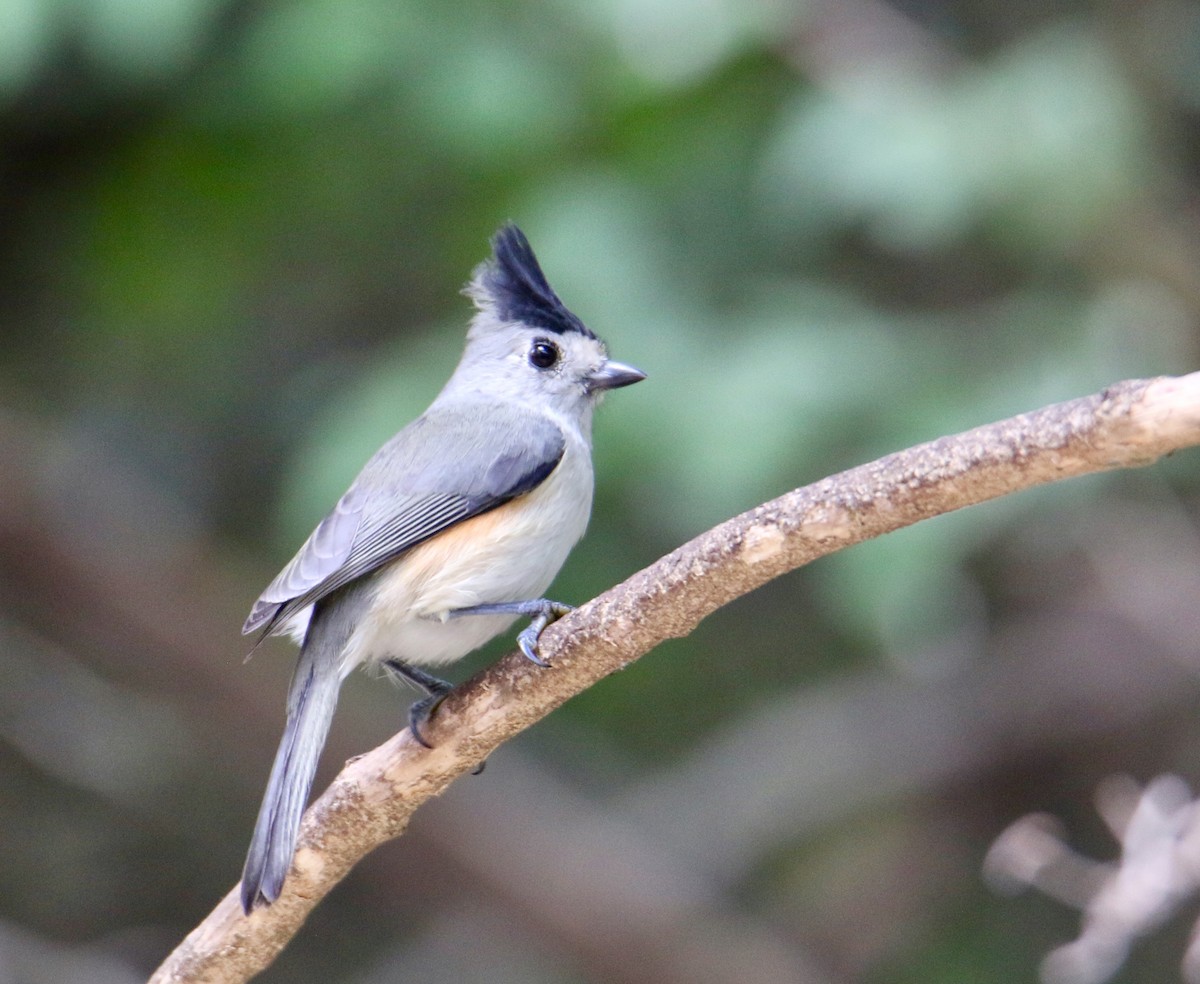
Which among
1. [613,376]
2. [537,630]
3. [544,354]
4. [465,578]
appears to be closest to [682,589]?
[537,630]

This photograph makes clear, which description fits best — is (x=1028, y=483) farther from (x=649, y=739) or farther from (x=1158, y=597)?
(x=649, y=739)

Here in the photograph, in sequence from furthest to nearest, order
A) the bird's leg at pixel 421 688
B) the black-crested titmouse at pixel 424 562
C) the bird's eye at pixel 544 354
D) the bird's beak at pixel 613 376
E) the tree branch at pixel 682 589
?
the bird's eye at pixel 544 354 < the bird's beak at pixel 613 376 < the black-crested titmouse at pixel 424 562 < the bird's leg at pixel 421 688 < the tree branch at pixel 682 589

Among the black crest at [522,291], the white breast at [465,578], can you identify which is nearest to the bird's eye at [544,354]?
the black crest at [522,291]

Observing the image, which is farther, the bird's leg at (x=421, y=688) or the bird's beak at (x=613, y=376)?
the bird's beak at (x=613, y=376)

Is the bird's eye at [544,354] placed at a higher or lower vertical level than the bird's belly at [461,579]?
higher

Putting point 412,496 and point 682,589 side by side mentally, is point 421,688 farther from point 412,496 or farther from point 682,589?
point 682,589

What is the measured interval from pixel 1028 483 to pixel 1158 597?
243 centimetres

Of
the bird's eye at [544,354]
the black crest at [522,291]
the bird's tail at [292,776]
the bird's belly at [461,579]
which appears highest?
the black crest at [522,291]

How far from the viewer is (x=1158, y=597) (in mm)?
3785

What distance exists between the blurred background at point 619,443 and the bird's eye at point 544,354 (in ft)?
0.71

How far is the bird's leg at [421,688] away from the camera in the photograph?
2.12m

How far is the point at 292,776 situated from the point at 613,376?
113 centimetres

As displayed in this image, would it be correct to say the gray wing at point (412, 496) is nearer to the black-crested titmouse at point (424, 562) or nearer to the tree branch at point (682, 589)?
the black-crested titmouse at point (424, 562)

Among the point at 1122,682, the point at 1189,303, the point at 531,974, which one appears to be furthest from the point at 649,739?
the point at 1189,303
